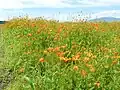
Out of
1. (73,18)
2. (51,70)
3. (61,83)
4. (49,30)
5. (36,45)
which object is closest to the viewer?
(61,83)

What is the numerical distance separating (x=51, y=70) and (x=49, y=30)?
4954 mm

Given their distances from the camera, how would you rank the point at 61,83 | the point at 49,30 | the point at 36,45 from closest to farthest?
the point at 61,83
the point at 36,45
the point at 49,30

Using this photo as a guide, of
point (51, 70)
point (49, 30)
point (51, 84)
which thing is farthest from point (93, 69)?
point (49, 30)

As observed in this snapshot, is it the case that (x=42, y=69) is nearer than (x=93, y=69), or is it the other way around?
(x=93, y=69)

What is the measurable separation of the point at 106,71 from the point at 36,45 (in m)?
4.20

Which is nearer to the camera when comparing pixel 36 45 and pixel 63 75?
pixel 63 75

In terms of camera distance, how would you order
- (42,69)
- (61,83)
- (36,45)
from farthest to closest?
(36,45) < (42,69) < (61,83)

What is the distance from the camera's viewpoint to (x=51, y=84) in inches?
237

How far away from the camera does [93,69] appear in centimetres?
602

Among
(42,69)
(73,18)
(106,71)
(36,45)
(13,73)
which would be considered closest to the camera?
(106,71)

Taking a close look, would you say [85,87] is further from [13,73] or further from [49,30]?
[49,30]

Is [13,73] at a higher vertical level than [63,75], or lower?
lower

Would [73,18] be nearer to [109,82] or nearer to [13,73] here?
[13,73]

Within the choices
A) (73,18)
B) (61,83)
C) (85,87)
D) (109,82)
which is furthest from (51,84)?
(73,18)
